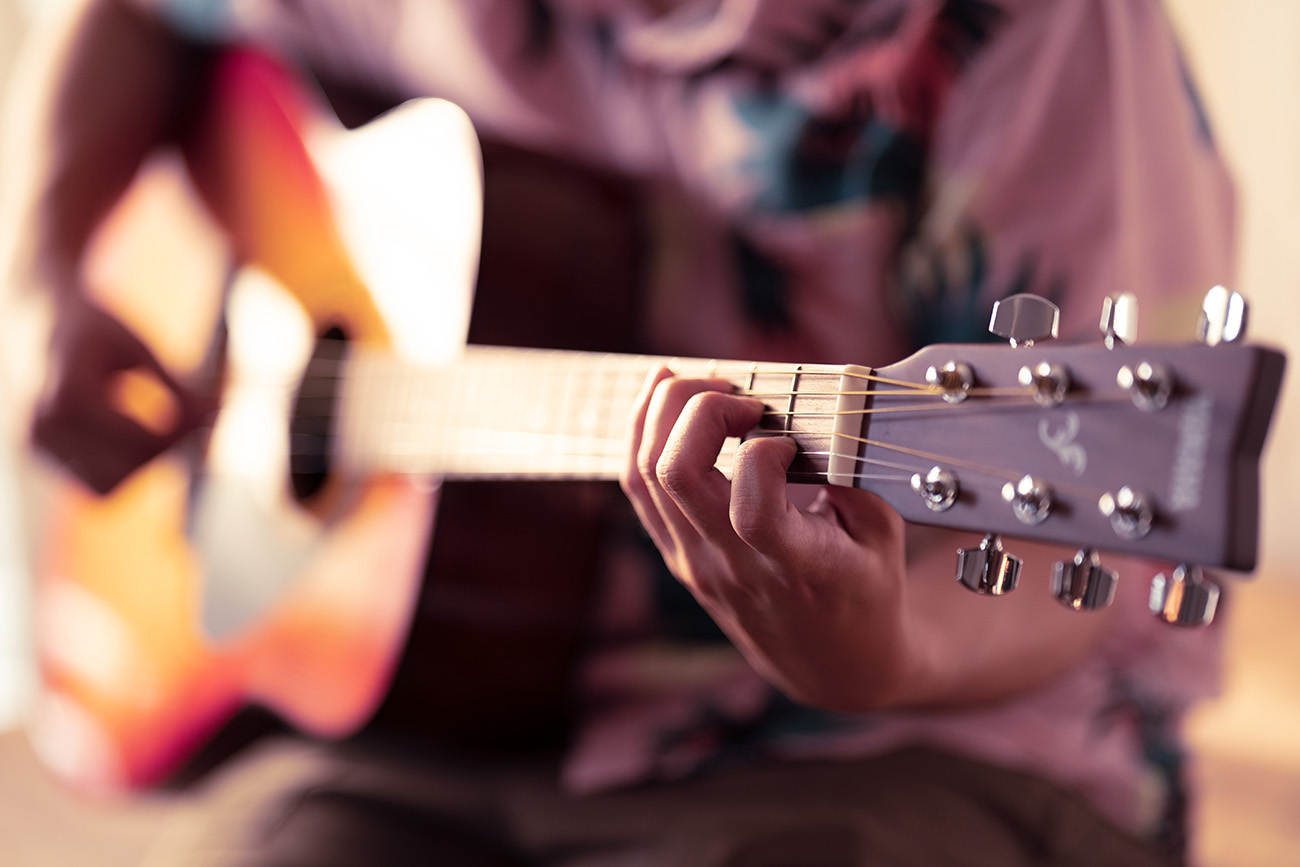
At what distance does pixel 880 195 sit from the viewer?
26.4 inches

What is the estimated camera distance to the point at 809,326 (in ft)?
2.27

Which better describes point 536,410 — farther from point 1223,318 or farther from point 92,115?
point 92,115

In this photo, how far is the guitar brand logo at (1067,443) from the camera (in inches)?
11.6

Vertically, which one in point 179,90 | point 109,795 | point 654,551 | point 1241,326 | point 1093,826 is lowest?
point 109,795

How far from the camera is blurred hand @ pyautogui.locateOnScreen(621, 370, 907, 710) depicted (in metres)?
0.35

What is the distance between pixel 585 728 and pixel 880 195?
0.48 meters

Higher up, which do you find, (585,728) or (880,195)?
(880,195)

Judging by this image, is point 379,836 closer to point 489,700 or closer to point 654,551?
point 489,700

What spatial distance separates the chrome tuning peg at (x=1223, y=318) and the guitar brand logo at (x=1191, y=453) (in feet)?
0.06

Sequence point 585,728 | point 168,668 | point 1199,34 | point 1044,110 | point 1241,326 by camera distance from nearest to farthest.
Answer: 1. point 1241,326
2. point 1044,110
3. point 585,728
4. point 168,668
5. point 1199,34

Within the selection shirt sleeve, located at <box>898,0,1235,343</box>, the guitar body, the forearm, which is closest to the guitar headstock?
shirt sleeve, located at <box>898,0,1235,343</box>

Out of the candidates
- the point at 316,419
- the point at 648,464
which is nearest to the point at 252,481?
the point at 316,419

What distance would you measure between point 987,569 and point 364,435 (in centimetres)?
55

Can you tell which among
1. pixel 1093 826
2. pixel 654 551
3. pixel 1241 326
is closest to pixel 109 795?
pixel 654 551
